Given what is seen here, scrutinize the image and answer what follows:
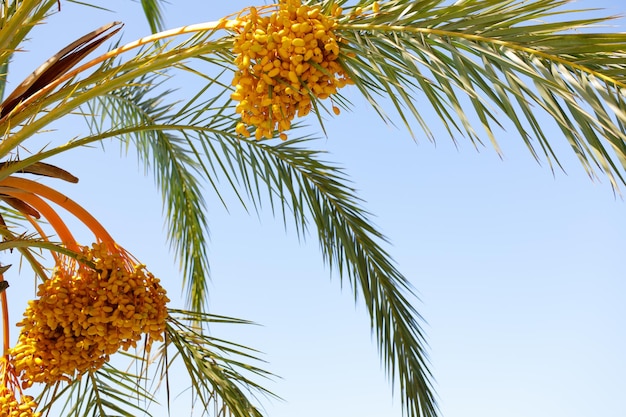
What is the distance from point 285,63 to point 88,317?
1397 millimetres

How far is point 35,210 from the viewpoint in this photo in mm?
3656

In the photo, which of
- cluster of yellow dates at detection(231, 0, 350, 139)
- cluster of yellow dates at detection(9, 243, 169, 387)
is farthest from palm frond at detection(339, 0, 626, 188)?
cluster of yellow dates at detection(9, 243, 169, 387)

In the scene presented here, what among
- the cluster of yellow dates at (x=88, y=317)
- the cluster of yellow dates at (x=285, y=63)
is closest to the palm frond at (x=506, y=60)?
the cluster of yellow dates at (x=285, y=63)

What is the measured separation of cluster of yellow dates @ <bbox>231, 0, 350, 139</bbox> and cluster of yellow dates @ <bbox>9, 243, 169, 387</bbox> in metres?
1.00

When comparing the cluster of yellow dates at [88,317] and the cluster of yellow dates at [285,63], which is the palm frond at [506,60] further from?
the cluster of yellow dates at [88,317]

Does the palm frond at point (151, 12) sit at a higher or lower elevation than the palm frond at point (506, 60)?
higher

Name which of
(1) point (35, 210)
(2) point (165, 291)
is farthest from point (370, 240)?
(1) point (35, 210)

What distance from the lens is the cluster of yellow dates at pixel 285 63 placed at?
2363 millimetres

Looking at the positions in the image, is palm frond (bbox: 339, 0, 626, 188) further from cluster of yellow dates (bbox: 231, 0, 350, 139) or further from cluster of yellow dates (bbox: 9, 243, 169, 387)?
cluster of yellow dates (bbox: 9, 243, 169, 387)

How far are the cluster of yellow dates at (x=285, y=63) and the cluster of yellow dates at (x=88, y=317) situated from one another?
3.28 feet

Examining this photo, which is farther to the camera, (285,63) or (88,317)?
(88,317)

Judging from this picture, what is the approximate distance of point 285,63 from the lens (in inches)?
93.5

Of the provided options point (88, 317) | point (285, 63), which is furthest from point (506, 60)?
point (88, 317)

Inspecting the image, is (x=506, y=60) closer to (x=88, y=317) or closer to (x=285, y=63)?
(x=285, y=63)
